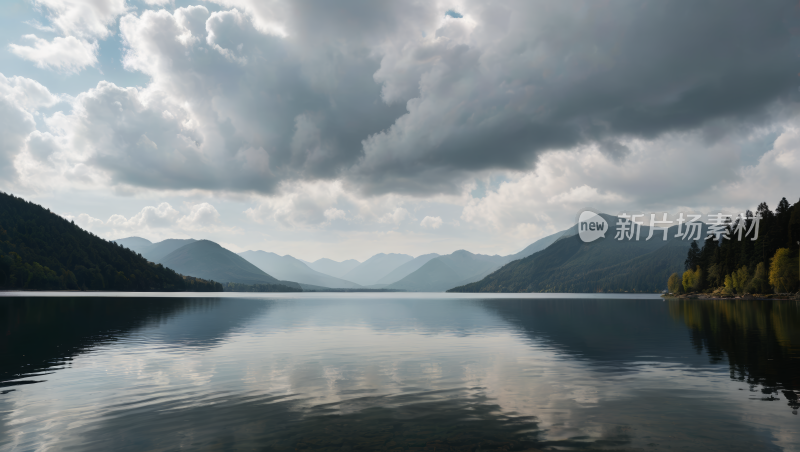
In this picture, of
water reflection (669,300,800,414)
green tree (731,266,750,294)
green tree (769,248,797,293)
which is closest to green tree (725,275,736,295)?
green tree (731,266,750,294)

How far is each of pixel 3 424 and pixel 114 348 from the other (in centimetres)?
2927

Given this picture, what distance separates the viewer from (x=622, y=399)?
25.6 metres

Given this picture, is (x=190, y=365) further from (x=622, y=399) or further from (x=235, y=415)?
(x=622, y=399)

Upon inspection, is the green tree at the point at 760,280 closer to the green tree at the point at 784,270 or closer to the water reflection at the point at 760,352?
the green tree at the point at 784,270

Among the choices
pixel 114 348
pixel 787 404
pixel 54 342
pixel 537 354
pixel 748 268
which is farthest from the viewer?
pixel 748 268

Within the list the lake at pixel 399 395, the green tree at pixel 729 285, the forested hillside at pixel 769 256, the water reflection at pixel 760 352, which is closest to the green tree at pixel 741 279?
the forested hillside at pixel 769 256

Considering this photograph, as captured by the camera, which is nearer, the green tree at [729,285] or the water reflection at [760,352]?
the water reflection at [760,352]

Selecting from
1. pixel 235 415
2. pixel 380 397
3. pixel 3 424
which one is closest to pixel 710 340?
pixel 380 397

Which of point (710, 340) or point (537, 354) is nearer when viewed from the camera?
point (537, 354)

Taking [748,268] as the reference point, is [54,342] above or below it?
below

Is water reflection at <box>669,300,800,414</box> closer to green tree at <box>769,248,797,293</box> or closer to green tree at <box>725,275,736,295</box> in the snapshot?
→ green tree at <box>769,248,797,293</box>

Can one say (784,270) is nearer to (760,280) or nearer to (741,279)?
(760,280)

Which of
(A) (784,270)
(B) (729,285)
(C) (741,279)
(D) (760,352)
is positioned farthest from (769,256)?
(D) (760,352)

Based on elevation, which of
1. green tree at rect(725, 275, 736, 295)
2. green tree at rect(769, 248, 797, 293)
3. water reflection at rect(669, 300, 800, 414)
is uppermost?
green tree at rect(769, 248, 797, 293)
